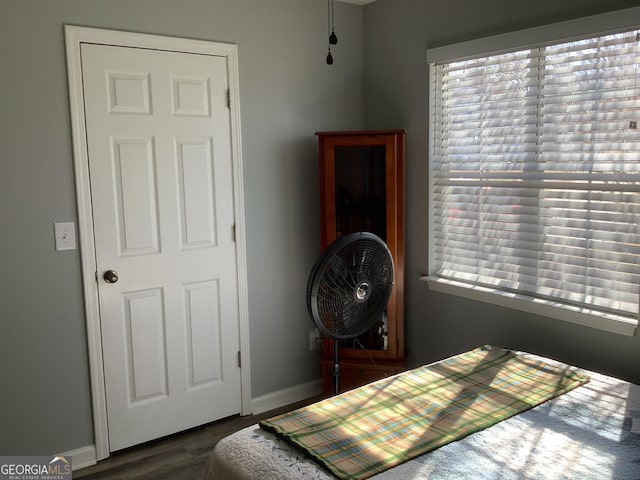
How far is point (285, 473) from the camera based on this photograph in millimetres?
1697

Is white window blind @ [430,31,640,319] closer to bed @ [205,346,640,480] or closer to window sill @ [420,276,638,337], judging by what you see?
window sill @ [420,276,638,337]

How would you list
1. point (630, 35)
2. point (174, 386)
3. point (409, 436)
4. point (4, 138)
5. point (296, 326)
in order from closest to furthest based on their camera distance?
point (409, 436) < point (630, 35) < point (4, 138) < point (174, 386) < point (296, 326)

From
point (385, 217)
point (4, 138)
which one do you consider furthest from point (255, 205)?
point (4, 138)

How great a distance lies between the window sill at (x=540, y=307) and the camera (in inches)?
95.0

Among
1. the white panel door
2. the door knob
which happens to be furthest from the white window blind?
the door knob

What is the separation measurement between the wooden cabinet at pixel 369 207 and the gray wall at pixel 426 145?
0.50 ft

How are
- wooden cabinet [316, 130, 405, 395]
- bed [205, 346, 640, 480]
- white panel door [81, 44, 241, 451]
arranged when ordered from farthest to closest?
wooden cabinet [316, 130, 405, 395] → white panel door [81, 44, 241, 451] → bed [205, 346, 640, 480]

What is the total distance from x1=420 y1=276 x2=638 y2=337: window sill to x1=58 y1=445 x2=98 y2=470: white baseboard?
76.6 inches

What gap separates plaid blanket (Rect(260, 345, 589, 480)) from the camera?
5.83 ft

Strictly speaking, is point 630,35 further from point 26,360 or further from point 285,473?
point 26,360

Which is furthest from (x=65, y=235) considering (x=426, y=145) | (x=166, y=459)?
(x=426, y=145)

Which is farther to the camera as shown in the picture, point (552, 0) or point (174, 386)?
point (174, 386)

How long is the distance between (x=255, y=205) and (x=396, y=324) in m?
1.05

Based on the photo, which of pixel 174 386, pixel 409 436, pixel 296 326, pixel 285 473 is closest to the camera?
pixel 285 473
